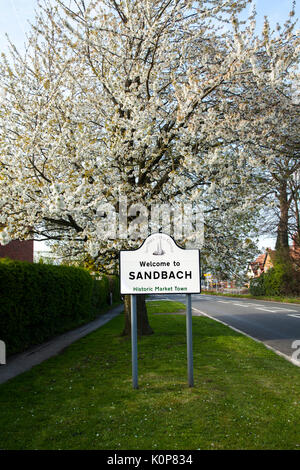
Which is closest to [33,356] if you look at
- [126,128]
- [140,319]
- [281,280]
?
[140,319]

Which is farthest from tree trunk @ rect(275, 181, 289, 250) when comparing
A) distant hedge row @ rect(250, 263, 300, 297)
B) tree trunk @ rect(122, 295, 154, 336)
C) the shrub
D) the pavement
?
the pavement

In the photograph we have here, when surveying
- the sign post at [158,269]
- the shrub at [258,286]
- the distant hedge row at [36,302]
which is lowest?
the shrub at [258,286]

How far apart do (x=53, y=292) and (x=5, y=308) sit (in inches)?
135

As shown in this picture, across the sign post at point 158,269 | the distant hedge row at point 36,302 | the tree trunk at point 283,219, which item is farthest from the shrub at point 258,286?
the sign post at point 158,269

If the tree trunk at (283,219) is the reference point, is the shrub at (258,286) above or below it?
below

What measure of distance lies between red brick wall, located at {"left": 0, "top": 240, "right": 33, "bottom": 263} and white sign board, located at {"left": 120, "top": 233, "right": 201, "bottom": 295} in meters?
15.5

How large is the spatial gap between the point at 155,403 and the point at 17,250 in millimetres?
19351

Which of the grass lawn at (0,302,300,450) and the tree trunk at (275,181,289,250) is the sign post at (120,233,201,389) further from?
the tree trunk at (275,181,289,250)

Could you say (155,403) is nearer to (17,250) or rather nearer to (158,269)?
(158,269)

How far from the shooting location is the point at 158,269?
6055 millimetres

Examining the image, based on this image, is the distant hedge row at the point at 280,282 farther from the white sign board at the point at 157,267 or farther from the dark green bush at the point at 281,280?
the white sign board at the point at 157,267

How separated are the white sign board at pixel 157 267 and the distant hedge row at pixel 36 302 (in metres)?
3.43

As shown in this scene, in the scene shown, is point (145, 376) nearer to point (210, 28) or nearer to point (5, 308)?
point (5, 308)

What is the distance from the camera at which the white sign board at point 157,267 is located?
6027 millimetres
